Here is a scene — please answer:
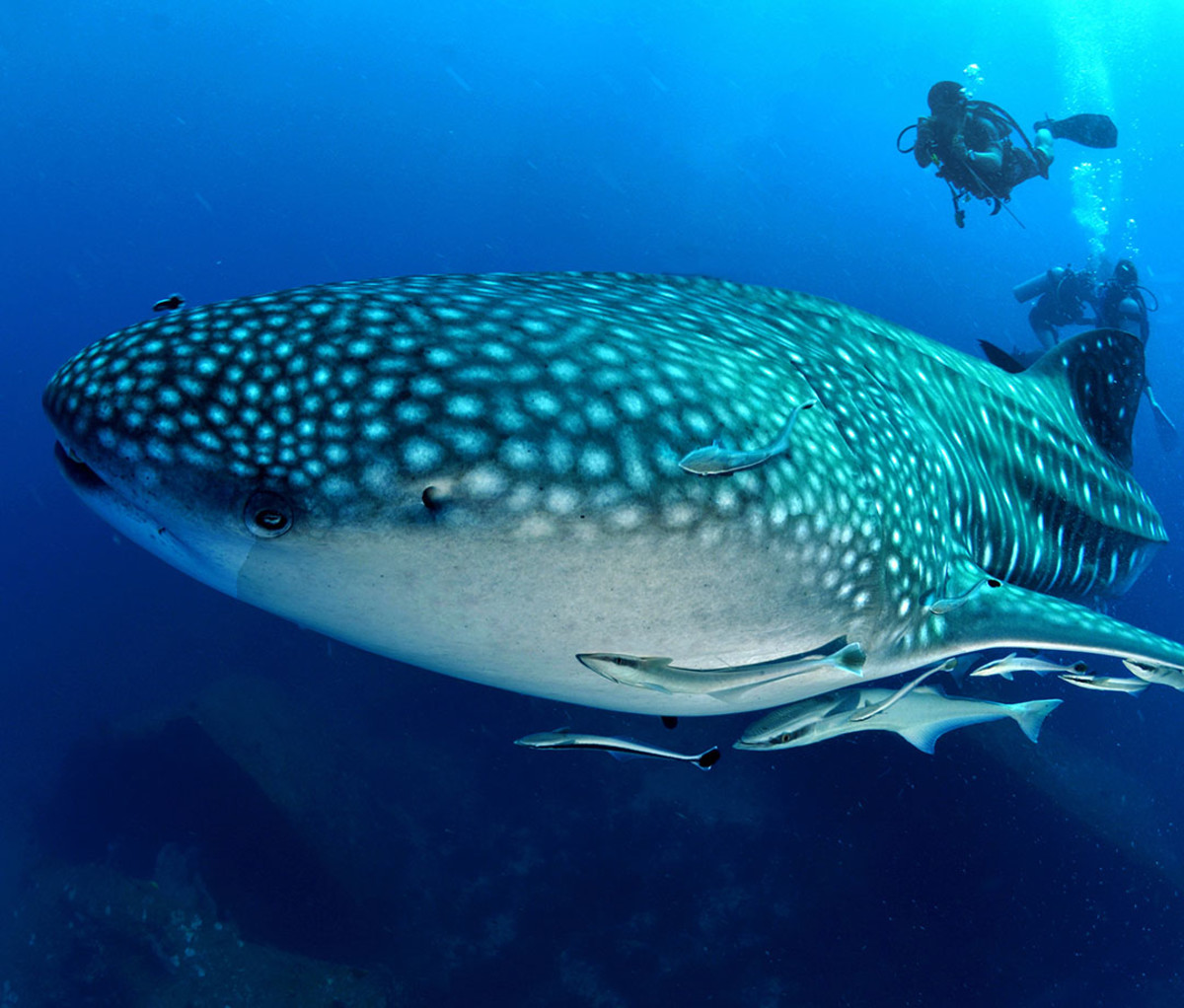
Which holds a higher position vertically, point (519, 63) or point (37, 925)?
point (519, 63)

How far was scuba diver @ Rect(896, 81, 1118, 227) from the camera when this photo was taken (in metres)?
11.5

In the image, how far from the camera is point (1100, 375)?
5004mm

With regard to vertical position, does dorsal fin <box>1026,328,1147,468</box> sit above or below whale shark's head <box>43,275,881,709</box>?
above

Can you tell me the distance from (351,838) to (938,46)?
140m

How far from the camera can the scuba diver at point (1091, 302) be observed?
1448 cm

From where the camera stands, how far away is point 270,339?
1.74 m

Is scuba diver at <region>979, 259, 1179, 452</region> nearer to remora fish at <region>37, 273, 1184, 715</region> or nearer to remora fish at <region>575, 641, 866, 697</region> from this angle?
A: remora fish at <region>37, 273, 1184, 715</region>

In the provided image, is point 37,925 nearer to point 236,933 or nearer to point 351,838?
point 236,933

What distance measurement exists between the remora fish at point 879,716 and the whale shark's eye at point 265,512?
1770 mm

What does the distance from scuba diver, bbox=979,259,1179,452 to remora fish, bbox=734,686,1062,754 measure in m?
12.6

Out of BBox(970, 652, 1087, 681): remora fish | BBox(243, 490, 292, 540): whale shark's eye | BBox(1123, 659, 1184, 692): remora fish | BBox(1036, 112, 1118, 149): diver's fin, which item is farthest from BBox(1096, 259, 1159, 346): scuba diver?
BBox(243, 490, 292, 540): whale shark's eye

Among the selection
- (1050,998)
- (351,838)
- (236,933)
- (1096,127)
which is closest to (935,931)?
(1050,998)

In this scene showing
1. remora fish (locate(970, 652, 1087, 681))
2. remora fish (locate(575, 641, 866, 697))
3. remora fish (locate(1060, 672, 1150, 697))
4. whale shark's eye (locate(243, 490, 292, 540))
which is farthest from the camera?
remora fish (locate(1060, 672, 1150, 697))

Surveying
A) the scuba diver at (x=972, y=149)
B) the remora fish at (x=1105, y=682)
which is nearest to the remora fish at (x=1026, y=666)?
the remora fish at (x=1105, y=682)
